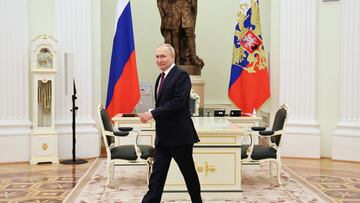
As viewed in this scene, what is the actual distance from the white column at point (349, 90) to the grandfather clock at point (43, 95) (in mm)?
5080

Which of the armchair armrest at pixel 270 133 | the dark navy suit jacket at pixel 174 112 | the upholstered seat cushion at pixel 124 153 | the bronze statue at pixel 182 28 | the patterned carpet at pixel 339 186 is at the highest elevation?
the bronze statue at pixel 182 28

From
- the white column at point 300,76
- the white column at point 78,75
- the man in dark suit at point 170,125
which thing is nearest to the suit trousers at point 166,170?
the man in dark suit at point 170,125

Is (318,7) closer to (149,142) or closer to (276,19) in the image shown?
(276,19)

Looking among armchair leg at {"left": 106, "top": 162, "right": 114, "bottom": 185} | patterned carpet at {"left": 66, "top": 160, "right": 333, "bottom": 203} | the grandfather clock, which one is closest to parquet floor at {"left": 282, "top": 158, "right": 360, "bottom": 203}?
patterned carpet at {"left": 66, "top": 160, "right": 333, "bottom": 203}

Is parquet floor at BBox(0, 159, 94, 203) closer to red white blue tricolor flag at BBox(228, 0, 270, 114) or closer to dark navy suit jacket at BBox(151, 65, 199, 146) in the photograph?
dark navy suit jacket at BBox(151, 65, 199, 146)

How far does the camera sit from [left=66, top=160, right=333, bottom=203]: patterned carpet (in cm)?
548

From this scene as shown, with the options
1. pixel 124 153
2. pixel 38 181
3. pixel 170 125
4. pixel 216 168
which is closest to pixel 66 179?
pixel 38 181

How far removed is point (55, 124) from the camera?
8414 millimetres

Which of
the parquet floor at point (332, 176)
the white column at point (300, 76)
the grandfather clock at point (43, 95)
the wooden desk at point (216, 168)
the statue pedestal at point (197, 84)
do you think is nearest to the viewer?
the wooden desk at point (216, 168)

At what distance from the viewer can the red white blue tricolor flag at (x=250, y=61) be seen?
29.9 ft

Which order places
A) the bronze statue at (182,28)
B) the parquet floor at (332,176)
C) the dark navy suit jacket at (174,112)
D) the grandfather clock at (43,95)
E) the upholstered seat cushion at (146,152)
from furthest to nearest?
the bronze statue at (182,28) → the grandfather clock at (43,95) → the upholstered seat cushion at (146,152) → the parquet floor at (332,176) → the dark navy suit jacket at (174,112)

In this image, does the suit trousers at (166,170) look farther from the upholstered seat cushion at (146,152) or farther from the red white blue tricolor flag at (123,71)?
the red white blue tricolor flag at (123,71)

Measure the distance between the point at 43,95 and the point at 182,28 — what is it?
A: 9.00 feet

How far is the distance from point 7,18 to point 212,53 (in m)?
4.49
